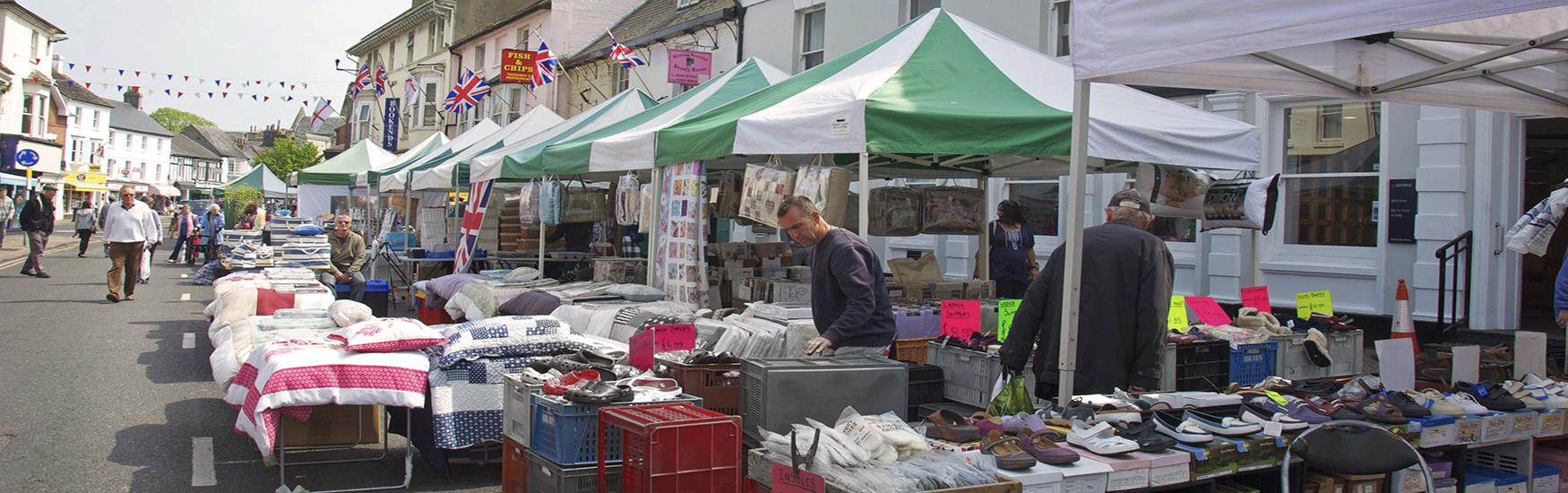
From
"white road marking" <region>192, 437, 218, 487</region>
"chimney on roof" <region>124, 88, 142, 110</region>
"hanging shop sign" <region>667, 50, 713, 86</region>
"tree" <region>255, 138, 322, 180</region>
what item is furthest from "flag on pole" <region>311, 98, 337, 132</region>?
"chimney on roof" <region>124, 88, 142, 110</region>

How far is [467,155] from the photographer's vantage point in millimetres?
18844

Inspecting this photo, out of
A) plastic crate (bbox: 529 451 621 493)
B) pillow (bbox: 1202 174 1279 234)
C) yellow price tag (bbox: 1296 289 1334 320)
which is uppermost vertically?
pillow (bbox: 1202 174 1279 234)

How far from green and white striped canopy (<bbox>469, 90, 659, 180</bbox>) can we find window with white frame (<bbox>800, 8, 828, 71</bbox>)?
4.88m

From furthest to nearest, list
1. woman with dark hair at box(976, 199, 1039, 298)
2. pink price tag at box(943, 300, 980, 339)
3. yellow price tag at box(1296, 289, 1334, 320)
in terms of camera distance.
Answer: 1. woman with dark hair at box(976, 199, 1039, 298)
2. yellow price tag at box(1296, 289, 1334, 320)
3. pink price tag at box(943, 300, 980, 339)

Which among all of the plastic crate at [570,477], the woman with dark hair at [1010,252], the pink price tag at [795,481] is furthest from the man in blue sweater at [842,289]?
the woman with dark hair at [1010,252]

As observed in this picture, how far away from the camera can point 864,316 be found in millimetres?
5828

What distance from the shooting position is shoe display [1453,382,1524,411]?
194 inches

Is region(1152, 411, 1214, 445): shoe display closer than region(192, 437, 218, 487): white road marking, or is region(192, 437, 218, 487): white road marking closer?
region(1152, 411, 1214, 445): shoe display

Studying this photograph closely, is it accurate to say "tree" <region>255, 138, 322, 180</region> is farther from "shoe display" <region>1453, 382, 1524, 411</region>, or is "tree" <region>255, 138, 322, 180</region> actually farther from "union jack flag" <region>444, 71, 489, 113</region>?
"shoe display" <region>1453, 382, 1524, 411</region>

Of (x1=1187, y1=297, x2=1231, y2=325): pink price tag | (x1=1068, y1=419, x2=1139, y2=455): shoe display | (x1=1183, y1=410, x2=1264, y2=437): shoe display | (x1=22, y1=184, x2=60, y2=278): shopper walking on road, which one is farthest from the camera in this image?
(x1=22, y1=184, x2=60, y2=278): shopper walking on road

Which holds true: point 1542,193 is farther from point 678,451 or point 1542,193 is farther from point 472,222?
point 472,222

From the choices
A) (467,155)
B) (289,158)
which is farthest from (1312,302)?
(289,158)

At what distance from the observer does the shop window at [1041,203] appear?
1512 cm

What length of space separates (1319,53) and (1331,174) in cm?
703
